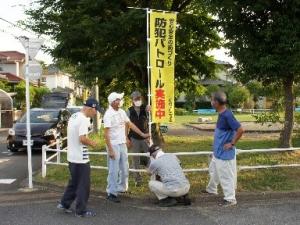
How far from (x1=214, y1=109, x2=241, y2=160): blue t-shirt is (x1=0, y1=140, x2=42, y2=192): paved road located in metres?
4.40

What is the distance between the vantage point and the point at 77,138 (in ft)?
23.3

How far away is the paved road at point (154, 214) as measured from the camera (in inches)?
272

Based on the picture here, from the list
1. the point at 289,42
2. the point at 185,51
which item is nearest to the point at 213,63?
the point at 185,51

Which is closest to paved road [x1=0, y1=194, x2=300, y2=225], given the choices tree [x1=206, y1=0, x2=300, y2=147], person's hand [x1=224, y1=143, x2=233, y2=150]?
person's hand [x1=224, y1=143, x2=233, y2=150]

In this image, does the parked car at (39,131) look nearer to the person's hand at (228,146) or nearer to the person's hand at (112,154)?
the person's hand at (112,154)

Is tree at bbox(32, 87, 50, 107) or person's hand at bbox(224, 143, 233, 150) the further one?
tree at bbox(32, 87, 50, 107)

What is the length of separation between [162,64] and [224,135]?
8.37ft

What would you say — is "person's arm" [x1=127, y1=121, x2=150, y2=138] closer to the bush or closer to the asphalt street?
the asphalt street

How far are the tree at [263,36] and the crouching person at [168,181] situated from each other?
4.57 meters

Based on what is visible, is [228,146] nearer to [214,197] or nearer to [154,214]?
[214,197]

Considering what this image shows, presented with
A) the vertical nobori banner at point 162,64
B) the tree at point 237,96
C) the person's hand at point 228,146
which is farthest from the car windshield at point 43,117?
the tree at point 237,96

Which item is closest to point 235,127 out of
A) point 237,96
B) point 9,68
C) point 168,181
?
point 168,181

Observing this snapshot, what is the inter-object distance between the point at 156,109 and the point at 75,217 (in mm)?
3160

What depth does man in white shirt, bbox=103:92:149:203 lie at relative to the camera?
8000mm
